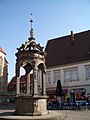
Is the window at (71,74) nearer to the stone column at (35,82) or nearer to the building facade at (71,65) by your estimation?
the building facade at (71,65)

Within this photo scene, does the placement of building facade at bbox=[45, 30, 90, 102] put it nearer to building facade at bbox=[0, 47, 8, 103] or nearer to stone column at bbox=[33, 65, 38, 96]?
building facade at bbox=[0, 47, 8, 103]

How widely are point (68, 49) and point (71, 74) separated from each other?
5.09 m

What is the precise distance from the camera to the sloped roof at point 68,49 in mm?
33250

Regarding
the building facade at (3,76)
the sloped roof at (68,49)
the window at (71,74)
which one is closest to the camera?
the window at (71,74)

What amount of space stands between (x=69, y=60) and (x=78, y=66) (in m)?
2.26

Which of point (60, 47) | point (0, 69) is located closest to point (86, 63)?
point (60, 47)

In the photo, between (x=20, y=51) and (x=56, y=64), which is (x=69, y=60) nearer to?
(x=56, y=64)

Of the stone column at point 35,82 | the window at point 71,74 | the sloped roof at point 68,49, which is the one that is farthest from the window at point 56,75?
the stone column at point 35,82

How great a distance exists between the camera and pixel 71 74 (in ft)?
108

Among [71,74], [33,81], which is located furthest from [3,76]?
[33,81]

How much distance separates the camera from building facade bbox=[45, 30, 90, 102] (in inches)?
1237

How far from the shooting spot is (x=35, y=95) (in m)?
11.8

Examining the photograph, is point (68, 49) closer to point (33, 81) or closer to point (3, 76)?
point (3, 76)

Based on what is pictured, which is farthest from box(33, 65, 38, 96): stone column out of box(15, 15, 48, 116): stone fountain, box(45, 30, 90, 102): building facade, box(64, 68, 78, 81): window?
box(64, 68, 78, 81): window
